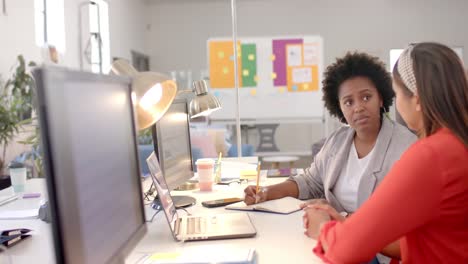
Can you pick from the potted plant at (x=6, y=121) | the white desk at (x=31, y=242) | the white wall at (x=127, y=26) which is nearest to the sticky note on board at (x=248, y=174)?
the white desk at (x=31, y=242)

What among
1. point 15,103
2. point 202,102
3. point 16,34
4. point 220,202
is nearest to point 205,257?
point 220,202

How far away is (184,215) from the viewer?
5.55 ft

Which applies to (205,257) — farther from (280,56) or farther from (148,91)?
(280,56)

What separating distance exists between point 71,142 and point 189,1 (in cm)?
695

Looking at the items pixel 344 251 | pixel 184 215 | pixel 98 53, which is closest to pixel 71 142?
pixel 344 251

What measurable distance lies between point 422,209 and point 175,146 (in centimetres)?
116

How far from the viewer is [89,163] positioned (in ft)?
2.49

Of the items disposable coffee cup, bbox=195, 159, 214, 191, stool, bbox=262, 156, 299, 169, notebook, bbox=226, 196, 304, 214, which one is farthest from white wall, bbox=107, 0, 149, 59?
notebook, bbox=226, 196, 304, 214

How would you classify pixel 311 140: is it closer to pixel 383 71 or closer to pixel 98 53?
pixel 98 53

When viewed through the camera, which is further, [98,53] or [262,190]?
[98,53]

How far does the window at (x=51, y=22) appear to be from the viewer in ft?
15.2

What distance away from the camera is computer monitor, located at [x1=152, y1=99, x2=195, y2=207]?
177cm

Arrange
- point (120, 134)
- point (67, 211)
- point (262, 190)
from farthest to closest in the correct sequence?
point (262, 190), point (120, 134), point (67, 211)

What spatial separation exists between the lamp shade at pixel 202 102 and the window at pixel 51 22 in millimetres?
3172
